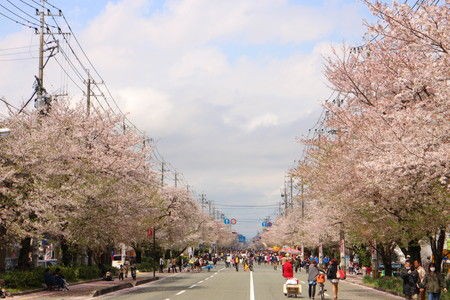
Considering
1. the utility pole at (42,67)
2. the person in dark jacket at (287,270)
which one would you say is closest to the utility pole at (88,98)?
the utility pole at (42,67)

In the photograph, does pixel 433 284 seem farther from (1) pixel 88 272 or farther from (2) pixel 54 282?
(1) pixel 88 272

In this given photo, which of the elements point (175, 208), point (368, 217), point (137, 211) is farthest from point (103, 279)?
point (175, 208)

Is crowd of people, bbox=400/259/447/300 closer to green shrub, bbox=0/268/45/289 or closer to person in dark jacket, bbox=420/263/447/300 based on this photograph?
person in dark jacket, bbox=420/263/447/300

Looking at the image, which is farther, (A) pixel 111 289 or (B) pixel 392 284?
(A) pixel 111 289

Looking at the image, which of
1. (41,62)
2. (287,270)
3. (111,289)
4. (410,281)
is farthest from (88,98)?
(410,281)

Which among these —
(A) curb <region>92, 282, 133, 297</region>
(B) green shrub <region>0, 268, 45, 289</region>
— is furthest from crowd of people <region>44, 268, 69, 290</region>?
(A) curb <region>92, 282, 133, 297</region>

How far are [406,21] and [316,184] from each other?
19.8 m

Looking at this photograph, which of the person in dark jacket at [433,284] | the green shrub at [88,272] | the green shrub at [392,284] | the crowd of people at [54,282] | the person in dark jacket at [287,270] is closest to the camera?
the person in dark jacket at [433,284]

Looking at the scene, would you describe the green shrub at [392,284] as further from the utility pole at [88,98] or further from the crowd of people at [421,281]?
the utility pole at [88,98]

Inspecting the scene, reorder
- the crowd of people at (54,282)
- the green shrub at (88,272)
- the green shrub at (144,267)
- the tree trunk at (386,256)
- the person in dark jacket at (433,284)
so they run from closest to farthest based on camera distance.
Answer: the person in dark jacket at (433,284) < the crowd of people at (54,282) < the tree trunk at (386,256) < the green shrub at (88,272) < the green shrub at (144,267)

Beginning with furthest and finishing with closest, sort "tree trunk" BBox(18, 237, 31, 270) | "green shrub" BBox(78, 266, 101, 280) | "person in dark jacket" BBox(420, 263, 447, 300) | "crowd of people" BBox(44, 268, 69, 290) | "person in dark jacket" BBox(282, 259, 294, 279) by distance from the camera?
"green shrub" BBox(78, 266, 101, 280) < "tree trunk" BBox(18, 237, 31, 270) < "crowd of people" BBox(44, 268, 69, 290) < "person in dark jacket" BBox(282, 259, 294, 279) < "person in dark jacket" BBox(420, 263, 447, 300)

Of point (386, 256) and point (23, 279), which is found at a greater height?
point (386, 256)

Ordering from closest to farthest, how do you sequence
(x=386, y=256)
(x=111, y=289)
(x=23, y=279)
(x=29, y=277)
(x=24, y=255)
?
(x=23, y=279), (x=29, y=277), (x=111, y=289), (x=24, y=255), (x=386, y=256)

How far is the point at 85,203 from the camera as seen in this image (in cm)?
3062
